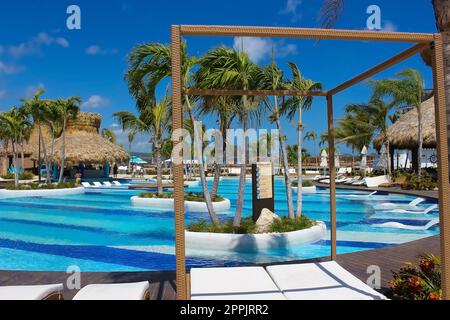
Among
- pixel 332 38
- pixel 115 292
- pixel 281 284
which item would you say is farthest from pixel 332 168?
pixel 115 292

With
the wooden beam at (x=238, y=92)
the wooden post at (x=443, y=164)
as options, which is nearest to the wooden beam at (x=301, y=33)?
the wooden post at (x=443, y=164)

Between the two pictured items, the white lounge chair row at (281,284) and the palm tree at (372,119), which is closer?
the white lounge chair row at (281,284)

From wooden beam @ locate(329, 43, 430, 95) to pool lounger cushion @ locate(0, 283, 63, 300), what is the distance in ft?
13.2

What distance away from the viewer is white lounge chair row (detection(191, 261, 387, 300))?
136 inches

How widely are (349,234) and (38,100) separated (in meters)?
23.1

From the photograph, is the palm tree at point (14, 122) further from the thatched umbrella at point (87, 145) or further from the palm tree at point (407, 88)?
the palm tree at point (407, 88)

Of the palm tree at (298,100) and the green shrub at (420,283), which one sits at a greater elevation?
the palm tree at (298,100)

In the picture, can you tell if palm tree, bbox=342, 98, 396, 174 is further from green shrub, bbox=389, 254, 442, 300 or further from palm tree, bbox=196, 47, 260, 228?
green shrub, bbox=389, 254, 442, 300

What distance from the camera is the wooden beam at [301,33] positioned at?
10.1ft

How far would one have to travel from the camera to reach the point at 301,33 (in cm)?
314

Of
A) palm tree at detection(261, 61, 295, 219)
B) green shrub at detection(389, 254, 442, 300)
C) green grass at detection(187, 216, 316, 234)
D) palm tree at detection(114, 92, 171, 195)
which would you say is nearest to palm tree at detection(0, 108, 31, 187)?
palm tree at detection(114, 92, 171, 195)

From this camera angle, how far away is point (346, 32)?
10.4ft

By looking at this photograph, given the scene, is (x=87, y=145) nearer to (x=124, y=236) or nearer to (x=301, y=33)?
(x=124, y=236)

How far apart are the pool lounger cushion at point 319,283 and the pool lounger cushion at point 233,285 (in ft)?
0.45
